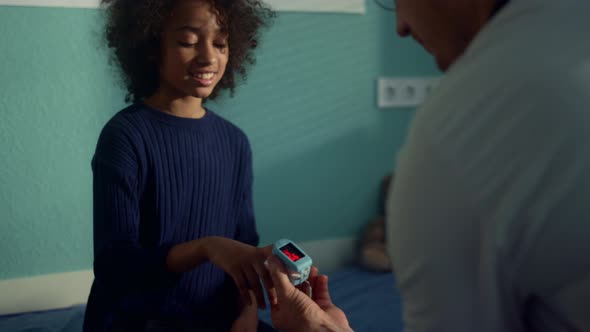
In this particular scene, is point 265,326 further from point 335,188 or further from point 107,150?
point 335,188

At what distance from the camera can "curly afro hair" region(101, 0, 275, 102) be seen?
1.00 metres

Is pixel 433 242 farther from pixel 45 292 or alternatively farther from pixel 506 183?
pixel 45 292

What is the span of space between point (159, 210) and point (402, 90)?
1.28 metres

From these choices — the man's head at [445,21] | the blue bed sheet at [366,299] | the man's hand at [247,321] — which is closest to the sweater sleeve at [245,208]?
the man's hand at [247,321]

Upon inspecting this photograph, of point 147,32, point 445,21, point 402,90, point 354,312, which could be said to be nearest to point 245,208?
point 147,32

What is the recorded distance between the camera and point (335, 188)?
1.92 metres

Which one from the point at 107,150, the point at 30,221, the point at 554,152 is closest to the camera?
the point at 554,152

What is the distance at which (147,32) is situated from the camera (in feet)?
3.33

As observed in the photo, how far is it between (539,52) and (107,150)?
714mm

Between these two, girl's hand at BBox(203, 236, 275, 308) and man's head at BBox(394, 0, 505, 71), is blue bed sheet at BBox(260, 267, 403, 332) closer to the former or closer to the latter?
girl's hand at BBox(203, 236, 275, 308)

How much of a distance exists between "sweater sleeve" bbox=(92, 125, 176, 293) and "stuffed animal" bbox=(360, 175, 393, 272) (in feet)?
3.37

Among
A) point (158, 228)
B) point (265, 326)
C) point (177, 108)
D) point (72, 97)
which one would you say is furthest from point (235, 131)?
point (72, 97)

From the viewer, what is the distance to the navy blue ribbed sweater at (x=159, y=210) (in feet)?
2.87

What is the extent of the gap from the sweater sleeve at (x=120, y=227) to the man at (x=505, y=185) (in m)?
0.55
